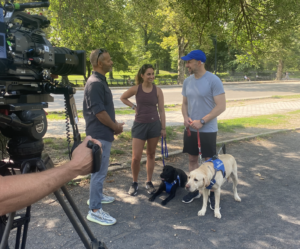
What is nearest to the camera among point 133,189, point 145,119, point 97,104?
point 97,104

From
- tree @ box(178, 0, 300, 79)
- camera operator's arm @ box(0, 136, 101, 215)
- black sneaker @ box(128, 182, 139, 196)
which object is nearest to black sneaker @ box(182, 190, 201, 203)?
black sneaker @ box(128, 182, 139, 196)

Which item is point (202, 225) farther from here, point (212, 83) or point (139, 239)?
point (212, 83)

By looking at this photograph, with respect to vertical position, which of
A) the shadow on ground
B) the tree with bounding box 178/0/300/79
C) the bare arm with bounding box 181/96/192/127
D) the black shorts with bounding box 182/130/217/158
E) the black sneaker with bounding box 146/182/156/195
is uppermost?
the tree with bounding box 178/0/300/79

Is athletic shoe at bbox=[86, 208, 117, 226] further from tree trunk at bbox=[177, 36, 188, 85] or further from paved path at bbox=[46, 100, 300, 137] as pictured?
tree trunk at bbox=[177, 36, 188, 85]

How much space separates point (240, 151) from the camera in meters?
6.29

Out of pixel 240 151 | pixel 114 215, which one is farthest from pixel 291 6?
pixel 114 215

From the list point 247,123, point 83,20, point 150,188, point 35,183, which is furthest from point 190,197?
point 247,123

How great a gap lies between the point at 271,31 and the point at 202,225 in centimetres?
611

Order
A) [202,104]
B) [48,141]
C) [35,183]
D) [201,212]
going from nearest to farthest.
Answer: [35,183] < [201,212] < [202,104] < [48,141]

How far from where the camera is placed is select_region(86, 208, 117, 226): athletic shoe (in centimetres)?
320

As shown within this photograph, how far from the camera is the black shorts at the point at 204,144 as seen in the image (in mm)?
3785

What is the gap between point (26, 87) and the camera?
149cm

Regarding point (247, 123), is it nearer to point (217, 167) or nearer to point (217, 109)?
point (217, 109)

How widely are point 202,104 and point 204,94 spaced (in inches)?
6.0
